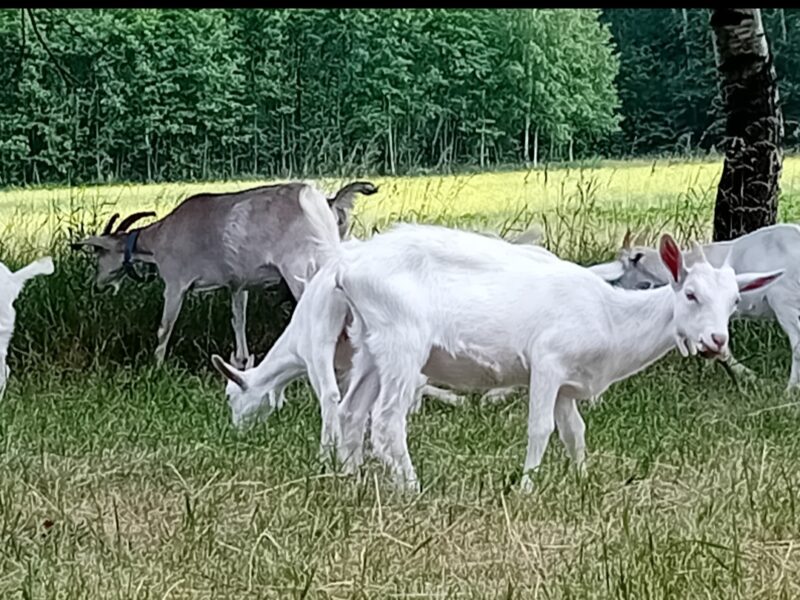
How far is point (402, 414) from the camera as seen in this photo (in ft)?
16.7

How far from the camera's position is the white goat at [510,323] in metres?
5.05

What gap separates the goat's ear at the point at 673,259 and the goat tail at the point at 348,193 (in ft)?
12.8

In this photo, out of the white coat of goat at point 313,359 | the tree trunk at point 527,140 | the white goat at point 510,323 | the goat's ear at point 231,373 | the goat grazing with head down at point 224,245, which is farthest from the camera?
the tree trunk at point 527,140

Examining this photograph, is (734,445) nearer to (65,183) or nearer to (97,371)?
(97,371)

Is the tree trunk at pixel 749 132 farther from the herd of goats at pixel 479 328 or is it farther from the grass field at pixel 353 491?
the herd of goats at pixel 479 328

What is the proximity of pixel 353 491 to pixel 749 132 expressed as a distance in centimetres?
533

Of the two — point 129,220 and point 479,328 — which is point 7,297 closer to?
point 129,220

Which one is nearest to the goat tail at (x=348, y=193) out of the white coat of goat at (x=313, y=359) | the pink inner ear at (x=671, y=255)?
the white coat of goat at (x=313, y=359)

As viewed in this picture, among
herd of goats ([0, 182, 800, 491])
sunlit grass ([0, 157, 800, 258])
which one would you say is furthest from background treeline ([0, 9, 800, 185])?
herd of goats ([0, 182, 800, 491])

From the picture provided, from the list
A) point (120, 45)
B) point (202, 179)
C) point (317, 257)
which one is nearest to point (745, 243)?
point (317, 257)

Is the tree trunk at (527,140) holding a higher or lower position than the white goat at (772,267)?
Result: higher

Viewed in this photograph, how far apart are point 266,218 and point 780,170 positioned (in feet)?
10.6

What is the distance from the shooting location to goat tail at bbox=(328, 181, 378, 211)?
8820mm

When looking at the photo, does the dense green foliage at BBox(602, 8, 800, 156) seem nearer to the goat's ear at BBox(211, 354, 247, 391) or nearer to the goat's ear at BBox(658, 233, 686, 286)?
the goat's ear at BBox(211, 354, 247, 391)
